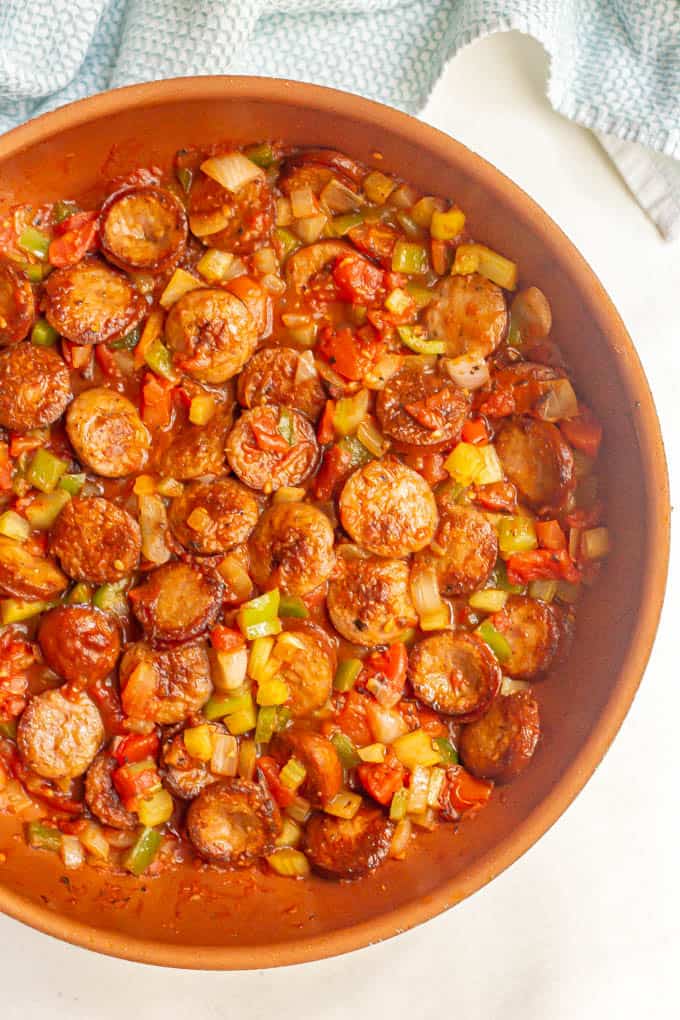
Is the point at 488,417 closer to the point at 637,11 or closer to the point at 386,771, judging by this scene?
the point at 386,771

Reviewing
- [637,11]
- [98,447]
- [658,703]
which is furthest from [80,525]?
[637,11]

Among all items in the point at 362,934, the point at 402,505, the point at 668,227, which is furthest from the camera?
the point at 668,227

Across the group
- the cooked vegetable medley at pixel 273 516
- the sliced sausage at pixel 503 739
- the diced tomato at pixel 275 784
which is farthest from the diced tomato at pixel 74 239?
the sliced sausage at pixel 503 739

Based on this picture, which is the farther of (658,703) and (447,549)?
(658,703)

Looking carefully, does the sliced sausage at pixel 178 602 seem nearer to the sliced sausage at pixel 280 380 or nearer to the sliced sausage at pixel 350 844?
the sliced sausage at pixel 280 380

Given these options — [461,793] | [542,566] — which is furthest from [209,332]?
[461,793]
